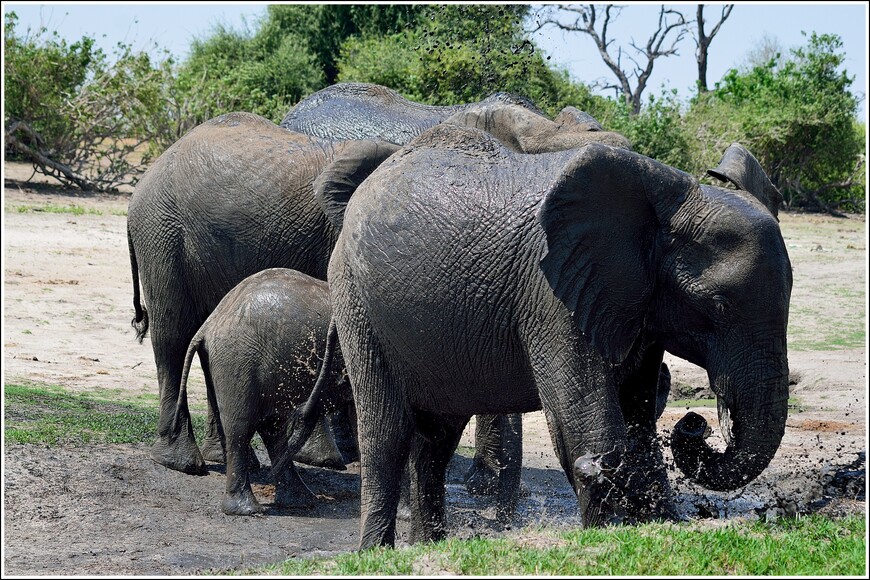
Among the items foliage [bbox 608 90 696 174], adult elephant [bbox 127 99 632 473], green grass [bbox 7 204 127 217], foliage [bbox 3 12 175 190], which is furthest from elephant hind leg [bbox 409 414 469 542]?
foliage [bbox 608 90 696 174]

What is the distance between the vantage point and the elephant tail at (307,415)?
257 inches

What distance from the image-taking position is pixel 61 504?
7379 mm

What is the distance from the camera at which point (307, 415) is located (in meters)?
6.75

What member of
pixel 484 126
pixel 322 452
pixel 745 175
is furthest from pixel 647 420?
pixel 322 452

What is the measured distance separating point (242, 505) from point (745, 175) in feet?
11.4

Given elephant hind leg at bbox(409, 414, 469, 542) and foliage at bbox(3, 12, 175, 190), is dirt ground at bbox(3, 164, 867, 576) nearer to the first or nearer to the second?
elephant hind leg at bbox(409, 414, 469, 542)

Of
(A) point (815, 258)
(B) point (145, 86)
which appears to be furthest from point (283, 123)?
(B) point (145, 86)

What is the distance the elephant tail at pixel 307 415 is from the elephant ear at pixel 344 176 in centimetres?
67

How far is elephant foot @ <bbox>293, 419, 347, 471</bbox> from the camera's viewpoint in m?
8.73

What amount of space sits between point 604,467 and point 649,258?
0.86 meters

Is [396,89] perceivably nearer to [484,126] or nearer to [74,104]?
[74,104]

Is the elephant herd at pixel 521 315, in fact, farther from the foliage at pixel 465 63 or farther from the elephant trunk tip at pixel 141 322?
the foliage at pixel 465 63

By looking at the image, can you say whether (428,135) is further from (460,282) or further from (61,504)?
(61,504)

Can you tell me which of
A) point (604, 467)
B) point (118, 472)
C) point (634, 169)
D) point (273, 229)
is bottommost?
point (118, 472)
